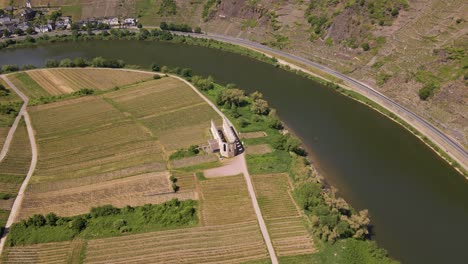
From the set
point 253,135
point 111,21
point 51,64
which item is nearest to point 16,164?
point 253,135

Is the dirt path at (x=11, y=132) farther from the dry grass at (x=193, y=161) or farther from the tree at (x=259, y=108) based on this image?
the tree at (x=259, y=108)

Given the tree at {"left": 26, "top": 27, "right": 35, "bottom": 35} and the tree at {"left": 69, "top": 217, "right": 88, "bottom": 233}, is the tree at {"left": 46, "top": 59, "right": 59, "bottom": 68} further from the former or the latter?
the tree at {"left": 69, "top": 217, "right": 88, "bottom": 233}

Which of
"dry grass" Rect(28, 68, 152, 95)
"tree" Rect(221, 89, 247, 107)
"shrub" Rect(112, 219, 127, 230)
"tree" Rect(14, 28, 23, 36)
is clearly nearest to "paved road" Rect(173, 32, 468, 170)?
"tree" Rect(221, 89, 247, 107)

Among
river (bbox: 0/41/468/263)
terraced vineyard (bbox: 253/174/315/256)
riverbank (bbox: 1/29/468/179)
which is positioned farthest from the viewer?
riverbank (bbox: 1/29/468/179)

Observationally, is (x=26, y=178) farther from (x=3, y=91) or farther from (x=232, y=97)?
(x=232, y=97)

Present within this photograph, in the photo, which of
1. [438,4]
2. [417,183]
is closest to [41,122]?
[417,183]

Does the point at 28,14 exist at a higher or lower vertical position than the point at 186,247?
higher

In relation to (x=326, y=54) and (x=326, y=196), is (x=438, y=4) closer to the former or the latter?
(x=326, y=54)

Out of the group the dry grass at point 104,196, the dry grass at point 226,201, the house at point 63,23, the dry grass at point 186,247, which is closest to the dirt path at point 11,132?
the dry grass at point 104,196
